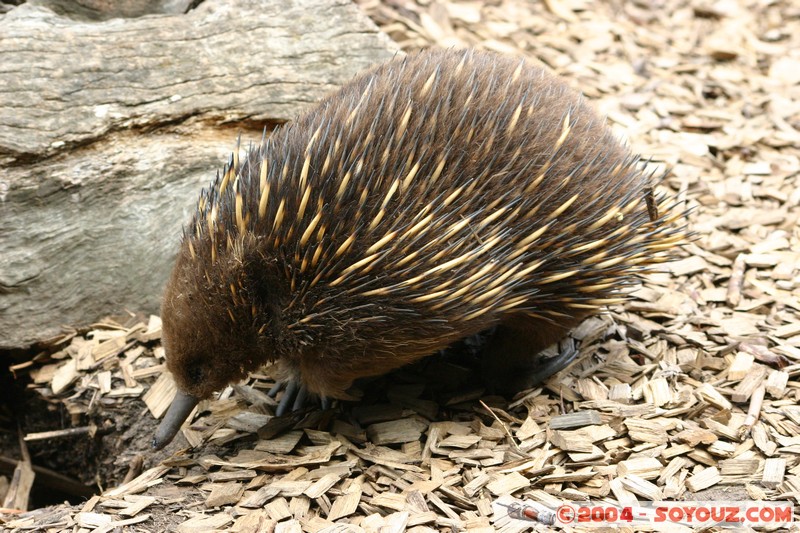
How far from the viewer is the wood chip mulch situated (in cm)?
374

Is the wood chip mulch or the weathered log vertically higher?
the weathered log

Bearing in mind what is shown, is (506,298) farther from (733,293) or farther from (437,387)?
(733,293)

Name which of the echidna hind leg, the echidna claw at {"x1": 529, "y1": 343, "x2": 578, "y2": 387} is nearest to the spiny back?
the echidna hind leg

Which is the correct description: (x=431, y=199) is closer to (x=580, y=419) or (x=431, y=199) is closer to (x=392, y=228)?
(x=392, y=228)

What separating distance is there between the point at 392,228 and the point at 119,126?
7.15 feet

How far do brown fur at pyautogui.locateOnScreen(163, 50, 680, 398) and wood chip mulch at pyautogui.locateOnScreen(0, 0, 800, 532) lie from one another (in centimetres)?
49

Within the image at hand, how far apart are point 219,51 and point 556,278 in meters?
2.66

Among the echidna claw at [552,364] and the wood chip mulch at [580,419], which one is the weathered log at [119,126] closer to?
the wood chip mulch at [580,419]

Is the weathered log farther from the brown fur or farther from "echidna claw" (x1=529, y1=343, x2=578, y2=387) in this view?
"echidna claw" (x1=529, y1=343, x2=578, y2=387)

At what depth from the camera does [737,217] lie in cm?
563

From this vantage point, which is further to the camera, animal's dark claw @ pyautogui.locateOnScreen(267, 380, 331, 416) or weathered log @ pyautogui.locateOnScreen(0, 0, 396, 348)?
weathered log @ pyautogui.locateOnScreen(0, 0, 396, 348)

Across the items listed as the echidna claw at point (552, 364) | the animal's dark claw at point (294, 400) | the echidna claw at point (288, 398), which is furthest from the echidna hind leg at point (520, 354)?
the echidna claw at point (288, 398)

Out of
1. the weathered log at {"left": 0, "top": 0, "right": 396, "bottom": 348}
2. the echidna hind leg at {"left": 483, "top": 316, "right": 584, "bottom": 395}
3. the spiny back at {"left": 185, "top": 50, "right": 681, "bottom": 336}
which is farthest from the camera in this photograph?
the weathered log at {"left": 0, "top": 0, "right": 396, "bottom": 348}

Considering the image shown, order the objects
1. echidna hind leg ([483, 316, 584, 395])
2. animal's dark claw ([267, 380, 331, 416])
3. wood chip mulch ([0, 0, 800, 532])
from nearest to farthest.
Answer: wood chip mulch ([0, 0, 800, 532])
echidna hind leg ([483, 316, 584, 395])
animal's dark claw ([267, 380, 331, 416])
